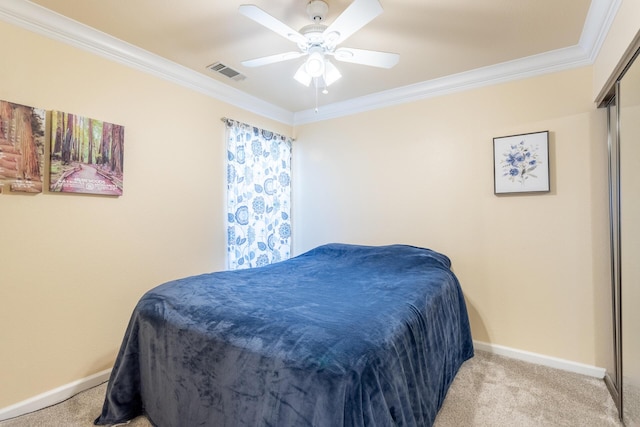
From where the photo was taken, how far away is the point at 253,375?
47.1 inches

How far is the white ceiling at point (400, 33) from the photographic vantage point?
1.81m

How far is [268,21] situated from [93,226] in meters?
1.79

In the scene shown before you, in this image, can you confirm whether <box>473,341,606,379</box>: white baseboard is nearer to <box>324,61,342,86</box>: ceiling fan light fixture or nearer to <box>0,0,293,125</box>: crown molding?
<box>324,61,342,86</box>: ceiling fan light fixture

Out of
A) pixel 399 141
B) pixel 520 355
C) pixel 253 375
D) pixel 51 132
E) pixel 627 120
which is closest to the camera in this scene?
pixel 253 375

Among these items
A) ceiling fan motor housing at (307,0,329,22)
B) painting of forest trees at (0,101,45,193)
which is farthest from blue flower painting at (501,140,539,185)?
painting of forest trees at (0,101,45,193)

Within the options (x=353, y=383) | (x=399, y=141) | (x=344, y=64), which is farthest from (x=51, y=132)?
(x=399, y=141)

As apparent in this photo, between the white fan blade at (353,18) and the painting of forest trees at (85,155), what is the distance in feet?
5.50

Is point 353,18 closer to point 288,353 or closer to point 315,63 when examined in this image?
point 315,63

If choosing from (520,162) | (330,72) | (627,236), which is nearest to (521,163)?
(520,162)

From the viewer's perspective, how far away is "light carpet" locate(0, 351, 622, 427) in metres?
1.71

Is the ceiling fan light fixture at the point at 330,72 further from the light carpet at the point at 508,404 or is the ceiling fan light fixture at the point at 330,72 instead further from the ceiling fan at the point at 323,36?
the light carpet at the point at 508,404

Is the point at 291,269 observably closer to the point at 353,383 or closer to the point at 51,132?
the point at 353,383

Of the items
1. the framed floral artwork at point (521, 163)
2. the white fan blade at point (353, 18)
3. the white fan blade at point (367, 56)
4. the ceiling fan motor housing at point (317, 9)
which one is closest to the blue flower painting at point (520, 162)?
the framed floral artwork at point (521, 163)

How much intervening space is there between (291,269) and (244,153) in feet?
4.57
